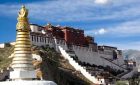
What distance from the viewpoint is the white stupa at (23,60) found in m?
25.1

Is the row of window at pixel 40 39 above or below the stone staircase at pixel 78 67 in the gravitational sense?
above

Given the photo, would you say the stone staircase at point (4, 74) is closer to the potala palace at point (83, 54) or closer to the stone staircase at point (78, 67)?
the potala palace at point (83, 54)

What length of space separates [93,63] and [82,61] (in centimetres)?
535

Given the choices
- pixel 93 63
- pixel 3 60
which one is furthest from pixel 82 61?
pixel 3 60

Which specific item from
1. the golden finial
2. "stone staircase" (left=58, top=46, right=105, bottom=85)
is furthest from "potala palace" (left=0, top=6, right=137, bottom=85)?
the golden finial

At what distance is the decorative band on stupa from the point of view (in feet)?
83.8

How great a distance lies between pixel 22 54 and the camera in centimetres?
2603

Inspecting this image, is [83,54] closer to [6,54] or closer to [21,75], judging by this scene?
[6,54]

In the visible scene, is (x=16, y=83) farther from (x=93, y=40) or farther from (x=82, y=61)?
(x=93, y=40)

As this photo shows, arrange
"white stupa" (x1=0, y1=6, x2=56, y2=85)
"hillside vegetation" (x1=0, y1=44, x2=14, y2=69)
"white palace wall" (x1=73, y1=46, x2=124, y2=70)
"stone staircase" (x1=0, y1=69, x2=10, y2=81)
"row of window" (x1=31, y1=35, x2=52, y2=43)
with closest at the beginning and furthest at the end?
"white stupa" (x1=0, y1=6, x2=56, y2=85) < "stone staircase" (x1=0, y1=69, x2=10, y2=81) < "hillside vegetation" (x1=0, y1=44, x2=14, y2=69) < "row of window" (x1=31, y1=35, x2=52, y2=43) < "white palace wall" (x1=73, y1=46, x2=124, y2=70)

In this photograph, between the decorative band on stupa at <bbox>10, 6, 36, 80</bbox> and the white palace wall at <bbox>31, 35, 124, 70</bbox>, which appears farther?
the white palace wall at <bbox>31, 35, 124, 70</bbox>

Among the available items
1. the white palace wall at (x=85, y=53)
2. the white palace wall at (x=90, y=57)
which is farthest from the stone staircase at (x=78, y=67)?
the white palace wall at (x=90, y=57)

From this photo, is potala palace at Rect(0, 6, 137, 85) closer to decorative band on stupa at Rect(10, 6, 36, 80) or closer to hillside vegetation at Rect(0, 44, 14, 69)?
hillside vegetation at Rect(0, 44, 14, 69)

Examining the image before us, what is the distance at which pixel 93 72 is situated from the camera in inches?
3393
